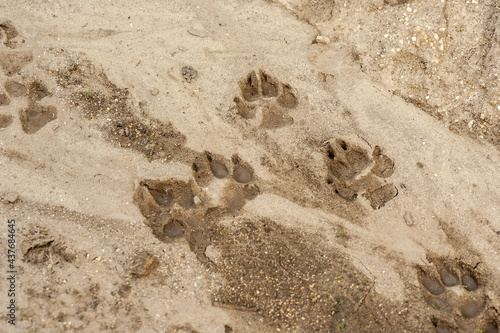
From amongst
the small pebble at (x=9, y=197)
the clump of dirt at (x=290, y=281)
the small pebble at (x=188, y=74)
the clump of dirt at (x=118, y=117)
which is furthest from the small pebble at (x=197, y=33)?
the small pebble at (x=9, y=197)

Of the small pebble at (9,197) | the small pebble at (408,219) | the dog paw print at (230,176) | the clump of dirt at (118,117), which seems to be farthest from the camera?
the clump of dirt at (118,117)

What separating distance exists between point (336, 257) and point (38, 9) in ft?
24.5

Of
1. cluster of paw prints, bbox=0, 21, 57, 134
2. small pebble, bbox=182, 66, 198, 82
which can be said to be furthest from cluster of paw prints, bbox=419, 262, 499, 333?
cluster of paw prints, bbox=0, 21, 57, 134

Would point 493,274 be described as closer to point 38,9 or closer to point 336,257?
point 336,257

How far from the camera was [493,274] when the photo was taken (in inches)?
250

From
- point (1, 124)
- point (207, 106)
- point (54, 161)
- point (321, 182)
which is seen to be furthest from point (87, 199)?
point (321, 182)

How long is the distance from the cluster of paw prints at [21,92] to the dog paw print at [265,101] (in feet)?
11.5

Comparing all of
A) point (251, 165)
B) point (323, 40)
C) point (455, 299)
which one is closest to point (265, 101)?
point (251, 165)

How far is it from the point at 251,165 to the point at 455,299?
394 cm

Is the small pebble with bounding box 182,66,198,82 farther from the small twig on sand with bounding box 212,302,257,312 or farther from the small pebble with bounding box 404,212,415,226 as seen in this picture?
the small pebble with bounding box 404,212,415,226

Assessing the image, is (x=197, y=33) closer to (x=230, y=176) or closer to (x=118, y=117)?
(x=118, y=117)

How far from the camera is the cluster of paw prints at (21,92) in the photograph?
23.0ft

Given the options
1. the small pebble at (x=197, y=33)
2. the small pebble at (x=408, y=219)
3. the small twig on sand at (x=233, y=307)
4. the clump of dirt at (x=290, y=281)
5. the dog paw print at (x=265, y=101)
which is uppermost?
the small pebble at (x=197, y=33)

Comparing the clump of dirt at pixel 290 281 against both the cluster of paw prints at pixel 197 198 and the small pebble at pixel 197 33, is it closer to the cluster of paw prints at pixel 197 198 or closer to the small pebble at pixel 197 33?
the cluster of paw prints at pixel 197 198
